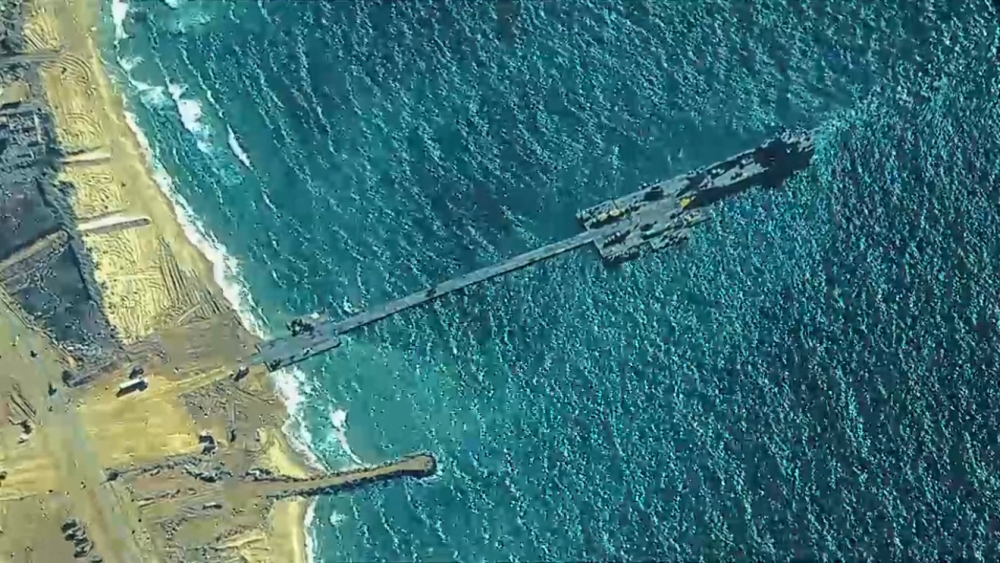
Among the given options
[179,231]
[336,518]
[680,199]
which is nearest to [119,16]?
[179,231]

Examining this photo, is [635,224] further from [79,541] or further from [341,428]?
[79,541]

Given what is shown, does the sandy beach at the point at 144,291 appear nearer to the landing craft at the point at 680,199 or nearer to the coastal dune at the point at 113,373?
the coastal dune at the point at 113,373

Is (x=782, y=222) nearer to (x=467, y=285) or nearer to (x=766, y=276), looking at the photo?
(x=766, y=276)

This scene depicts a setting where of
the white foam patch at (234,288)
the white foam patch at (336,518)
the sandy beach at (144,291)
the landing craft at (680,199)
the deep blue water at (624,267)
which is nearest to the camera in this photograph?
the deep blue water at (624,267)

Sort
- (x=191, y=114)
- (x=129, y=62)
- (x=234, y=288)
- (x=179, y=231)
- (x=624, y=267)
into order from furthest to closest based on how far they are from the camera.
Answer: (x=129, y=62) → (x=191, y=114) → (x=179, y=231) → (x=624, y=267) → (x=234, y=288)

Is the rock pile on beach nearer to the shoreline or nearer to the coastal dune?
the coastal dune

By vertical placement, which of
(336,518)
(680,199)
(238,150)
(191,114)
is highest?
(191,114)

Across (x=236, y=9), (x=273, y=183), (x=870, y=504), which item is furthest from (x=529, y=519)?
(x=236, y=9)

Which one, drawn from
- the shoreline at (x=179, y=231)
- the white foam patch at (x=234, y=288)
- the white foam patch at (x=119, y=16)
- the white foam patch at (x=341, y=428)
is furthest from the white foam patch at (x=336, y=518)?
the white foam patch at (x=119, y=16)
